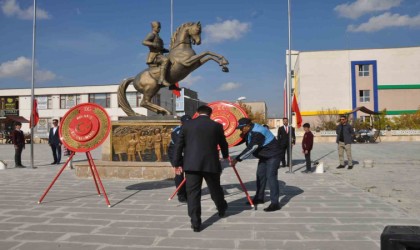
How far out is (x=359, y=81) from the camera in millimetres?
47094

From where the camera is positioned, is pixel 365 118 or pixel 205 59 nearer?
pixel 205 59

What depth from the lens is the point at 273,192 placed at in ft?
20.2

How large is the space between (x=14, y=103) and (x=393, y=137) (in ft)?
Result: 178

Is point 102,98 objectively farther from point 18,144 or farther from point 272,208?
point 272,208

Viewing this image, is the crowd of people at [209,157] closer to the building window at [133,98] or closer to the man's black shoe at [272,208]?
the man's black shoe at [272,208]

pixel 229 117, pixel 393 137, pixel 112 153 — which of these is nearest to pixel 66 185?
pixel 112 153

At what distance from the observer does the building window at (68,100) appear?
55.0m

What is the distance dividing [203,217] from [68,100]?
178 feet

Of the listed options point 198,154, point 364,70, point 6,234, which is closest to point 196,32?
point 198,154

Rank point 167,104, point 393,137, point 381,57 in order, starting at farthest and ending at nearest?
point 167,104 < point 381,57 < point 393,137

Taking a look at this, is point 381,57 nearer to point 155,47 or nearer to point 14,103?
point 155,47

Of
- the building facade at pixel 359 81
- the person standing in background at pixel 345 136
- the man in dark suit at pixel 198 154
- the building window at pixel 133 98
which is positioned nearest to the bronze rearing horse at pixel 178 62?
the man in dark suit at pixel 198 154

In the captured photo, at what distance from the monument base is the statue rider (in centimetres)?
253

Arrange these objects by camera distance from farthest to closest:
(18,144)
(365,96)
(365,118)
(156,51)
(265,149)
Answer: (365,96), (365,118), (18,144), (156,51), (265,149)
